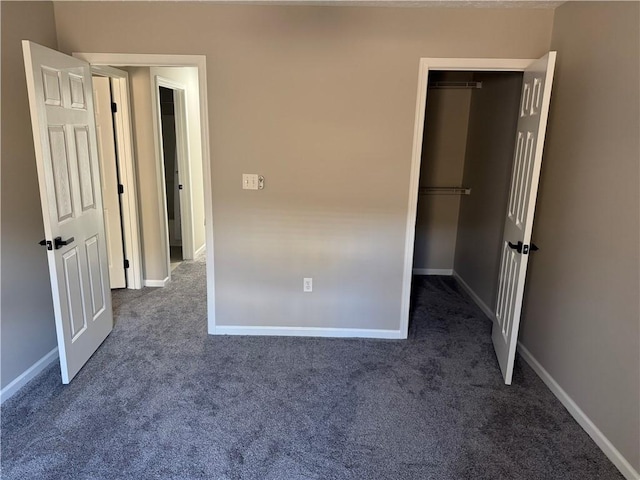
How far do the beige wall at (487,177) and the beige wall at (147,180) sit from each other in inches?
121

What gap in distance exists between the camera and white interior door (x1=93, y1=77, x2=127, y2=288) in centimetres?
373

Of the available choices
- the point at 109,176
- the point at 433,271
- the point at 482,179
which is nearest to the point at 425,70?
the point at 482,179

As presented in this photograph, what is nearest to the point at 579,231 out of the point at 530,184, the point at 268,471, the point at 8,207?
the point at 530,184

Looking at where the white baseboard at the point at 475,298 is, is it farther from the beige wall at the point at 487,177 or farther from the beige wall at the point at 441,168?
the beige wall at the point at 441,168

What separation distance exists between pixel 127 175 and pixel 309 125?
1.99 m

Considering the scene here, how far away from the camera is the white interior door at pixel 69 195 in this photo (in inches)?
88.7

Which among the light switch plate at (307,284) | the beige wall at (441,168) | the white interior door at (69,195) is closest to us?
the white interior door at (69,195)

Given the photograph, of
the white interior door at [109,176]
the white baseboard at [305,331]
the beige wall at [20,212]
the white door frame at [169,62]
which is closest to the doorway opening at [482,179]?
the white baseboard at [305,331]

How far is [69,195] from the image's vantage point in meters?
2.54

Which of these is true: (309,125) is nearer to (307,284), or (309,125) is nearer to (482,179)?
(307,284)

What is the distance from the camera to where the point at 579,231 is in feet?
7.76

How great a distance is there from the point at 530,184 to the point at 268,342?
81.4 inches

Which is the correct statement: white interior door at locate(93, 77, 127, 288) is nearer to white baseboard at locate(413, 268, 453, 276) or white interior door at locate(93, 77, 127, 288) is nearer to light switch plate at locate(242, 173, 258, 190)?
light switch plate at locate(242, 173, 258, 190)

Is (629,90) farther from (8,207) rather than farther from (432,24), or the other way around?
(8,207)
